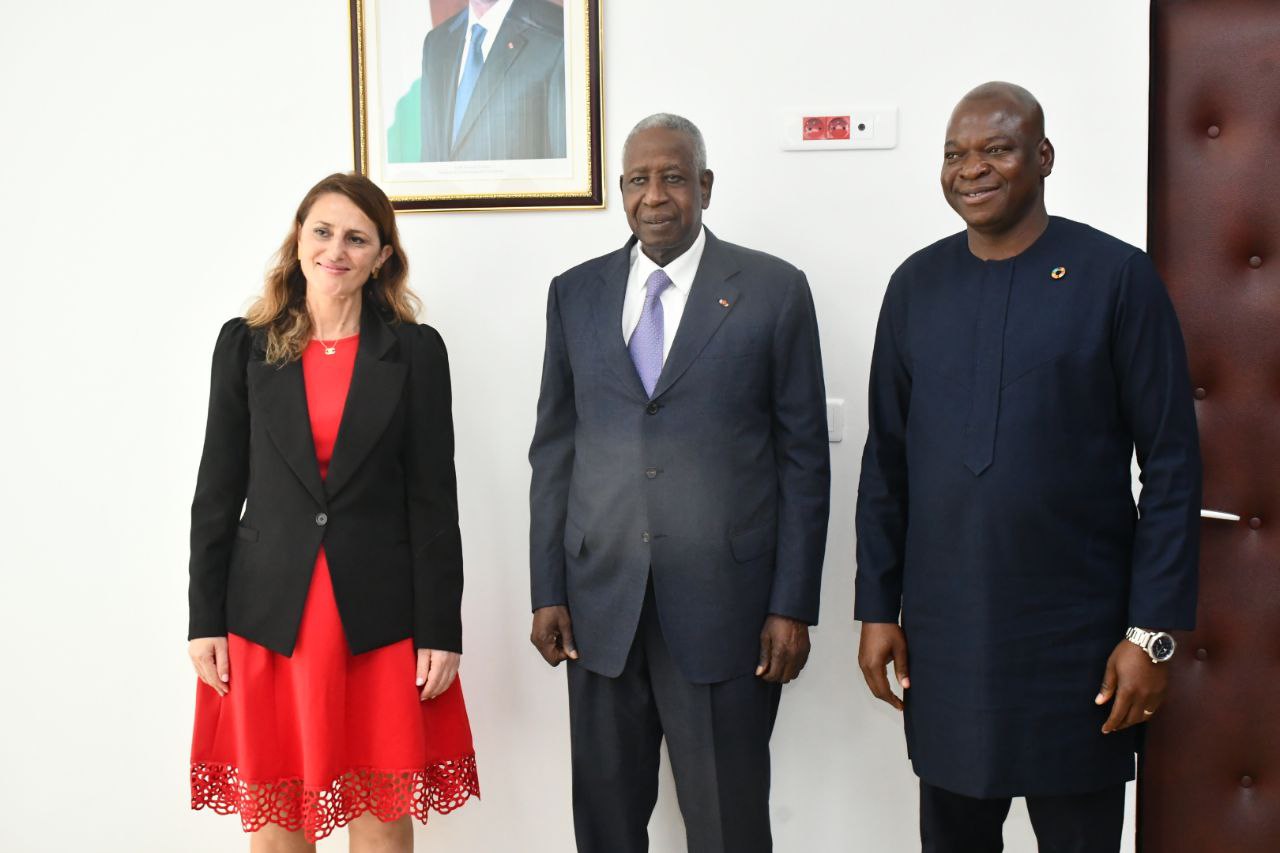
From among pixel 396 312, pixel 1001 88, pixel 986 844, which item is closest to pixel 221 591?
pixel 396 312

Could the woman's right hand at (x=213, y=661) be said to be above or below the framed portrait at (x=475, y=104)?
below

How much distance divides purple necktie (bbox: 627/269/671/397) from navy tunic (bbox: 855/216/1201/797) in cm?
49

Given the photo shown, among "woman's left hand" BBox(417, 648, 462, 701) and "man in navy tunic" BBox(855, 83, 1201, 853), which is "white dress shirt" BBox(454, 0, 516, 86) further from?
"woman's left hand" BBox(417, 648, 462, 701)

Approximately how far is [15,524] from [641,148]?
6.17 feet

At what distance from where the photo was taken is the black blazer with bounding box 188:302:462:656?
1.79 m

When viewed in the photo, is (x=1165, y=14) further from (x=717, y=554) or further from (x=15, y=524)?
(x=15, y=524)

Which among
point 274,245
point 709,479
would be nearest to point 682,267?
point 709,479

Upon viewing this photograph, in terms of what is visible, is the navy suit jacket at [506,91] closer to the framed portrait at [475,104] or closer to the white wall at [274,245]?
the framed portrait at [475,104]

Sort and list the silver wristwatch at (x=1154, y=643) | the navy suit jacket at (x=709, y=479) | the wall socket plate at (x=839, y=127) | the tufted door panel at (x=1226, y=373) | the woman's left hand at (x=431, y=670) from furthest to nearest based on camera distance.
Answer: the wall socket plate at (x=839, y=127) < the tufted door panel at (x=1226, y=373) < the woman's left hand at (x=431, y=670) < the navy suit jacket at (x=709, y=479) < the silver wristwatch at (x=1154, y=643)

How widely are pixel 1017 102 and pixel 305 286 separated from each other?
1357 millimetres

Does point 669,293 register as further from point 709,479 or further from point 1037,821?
point 1037,821

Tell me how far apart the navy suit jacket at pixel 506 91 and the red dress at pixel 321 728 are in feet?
2.14

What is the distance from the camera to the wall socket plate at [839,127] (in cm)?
217

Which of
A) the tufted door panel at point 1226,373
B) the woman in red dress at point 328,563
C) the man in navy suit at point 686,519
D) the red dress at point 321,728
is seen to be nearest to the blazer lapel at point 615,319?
the man in navy suit at point 686,519
